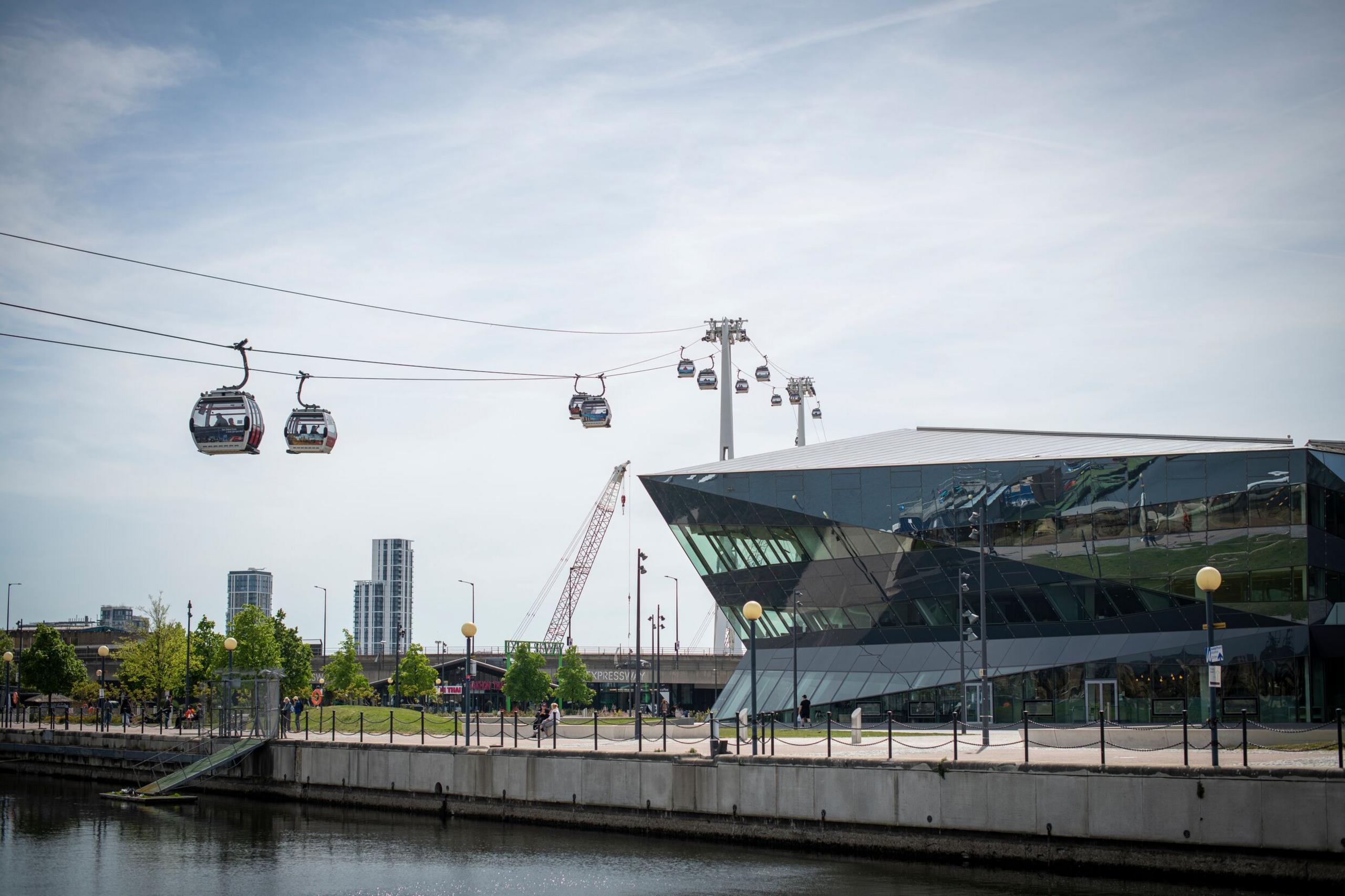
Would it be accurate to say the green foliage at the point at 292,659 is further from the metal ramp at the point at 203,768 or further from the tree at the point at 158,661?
the metal ramp at the point at 203,768

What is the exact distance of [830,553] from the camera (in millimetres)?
56656

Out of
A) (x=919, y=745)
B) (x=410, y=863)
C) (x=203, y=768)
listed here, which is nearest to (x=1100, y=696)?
(x=919, y=745)

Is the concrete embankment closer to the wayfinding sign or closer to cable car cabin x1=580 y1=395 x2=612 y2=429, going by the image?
cable car cabin x1=580 y1=395 x2=612 y2=429

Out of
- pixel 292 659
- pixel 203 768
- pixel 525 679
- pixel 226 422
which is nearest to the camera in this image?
pixel 226 422

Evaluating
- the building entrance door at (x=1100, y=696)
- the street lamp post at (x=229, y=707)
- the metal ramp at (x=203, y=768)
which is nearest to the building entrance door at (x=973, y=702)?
the building entrance door at (x=1100, y=696)

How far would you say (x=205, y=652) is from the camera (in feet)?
271

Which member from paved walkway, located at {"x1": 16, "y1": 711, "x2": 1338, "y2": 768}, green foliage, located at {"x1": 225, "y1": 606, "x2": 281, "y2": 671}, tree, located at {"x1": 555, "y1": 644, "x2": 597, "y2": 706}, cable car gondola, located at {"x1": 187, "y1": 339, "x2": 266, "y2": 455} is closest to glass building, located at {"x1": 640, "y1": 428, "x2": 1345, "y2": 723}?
paved walkway, located at {"x1": 16, "y1": 711, "x2": 1338, "y2": 768}

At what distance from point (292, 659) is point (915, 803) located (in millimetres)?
65122

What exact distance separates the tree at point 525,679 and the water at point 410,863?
191 feet

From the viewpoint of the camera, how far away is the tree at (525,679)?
326 feet

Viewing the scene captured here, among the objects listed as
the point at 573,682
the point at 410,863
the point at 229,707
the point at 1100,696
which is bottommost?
the point at 573,682

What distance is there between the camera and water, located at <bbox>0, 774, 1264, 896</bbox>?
2748 cm

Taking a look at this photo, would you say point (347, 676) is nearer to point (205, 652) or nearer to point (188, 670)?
point (205, 652)

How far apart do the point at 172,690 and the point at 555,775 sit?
5917 centimetres
